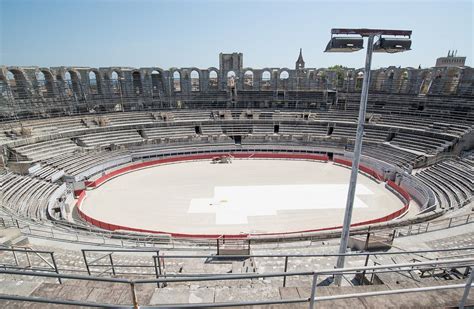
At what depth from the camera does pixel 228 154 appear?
37000mm

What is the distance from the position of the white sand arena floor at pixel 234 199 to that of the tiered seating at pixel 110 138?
262 inches

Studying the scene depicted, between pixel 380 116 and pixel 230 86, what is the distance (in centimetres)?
2414

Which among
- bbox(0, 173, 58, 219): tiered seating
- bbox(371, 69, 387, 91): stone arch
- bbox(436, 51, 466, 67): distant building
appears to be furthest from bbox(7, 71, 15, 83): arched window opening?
bbox(436, 51, 466, 67): distant building

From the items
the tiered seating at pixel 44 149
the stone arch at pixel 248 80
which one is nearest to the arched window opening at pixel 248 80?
the stone arch at pixel 248 80

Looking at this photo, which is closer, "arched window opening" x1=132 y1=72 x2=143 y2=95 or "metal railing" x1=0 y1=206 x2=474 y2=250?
"metal railing" x1=0 y1=206 x2=474 y2=250

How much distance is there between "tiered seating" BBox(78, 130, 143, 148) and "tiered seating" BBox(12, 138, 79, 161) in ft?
5.71

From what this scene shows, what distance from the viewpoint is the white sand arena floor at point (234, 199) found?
63.8ft

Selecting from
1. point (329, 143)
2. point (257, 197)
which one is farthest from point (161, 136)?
point (329, 143)

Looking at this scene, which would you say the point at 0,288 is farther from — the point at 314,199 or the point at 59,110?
the point at 59,110

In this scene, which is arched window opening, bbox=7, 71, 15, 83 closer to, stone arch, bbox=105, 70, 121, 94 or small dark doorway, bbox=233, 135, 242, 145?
stone arch, bbox=105, 70, 121, 94

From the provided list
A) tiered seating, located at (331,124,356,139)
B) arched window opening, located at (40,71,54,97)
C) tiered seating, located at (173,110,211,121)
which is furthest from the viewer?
tiered seating, located at (173,110,211,121)

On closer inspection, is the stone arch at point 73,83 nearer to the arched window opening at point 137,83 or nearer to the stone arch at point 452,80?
the arched window opening at point 137,83

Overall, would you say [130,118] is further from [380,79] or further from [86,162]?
[380,79]

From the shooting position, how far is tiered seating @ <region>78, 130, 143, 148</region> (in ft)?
112
